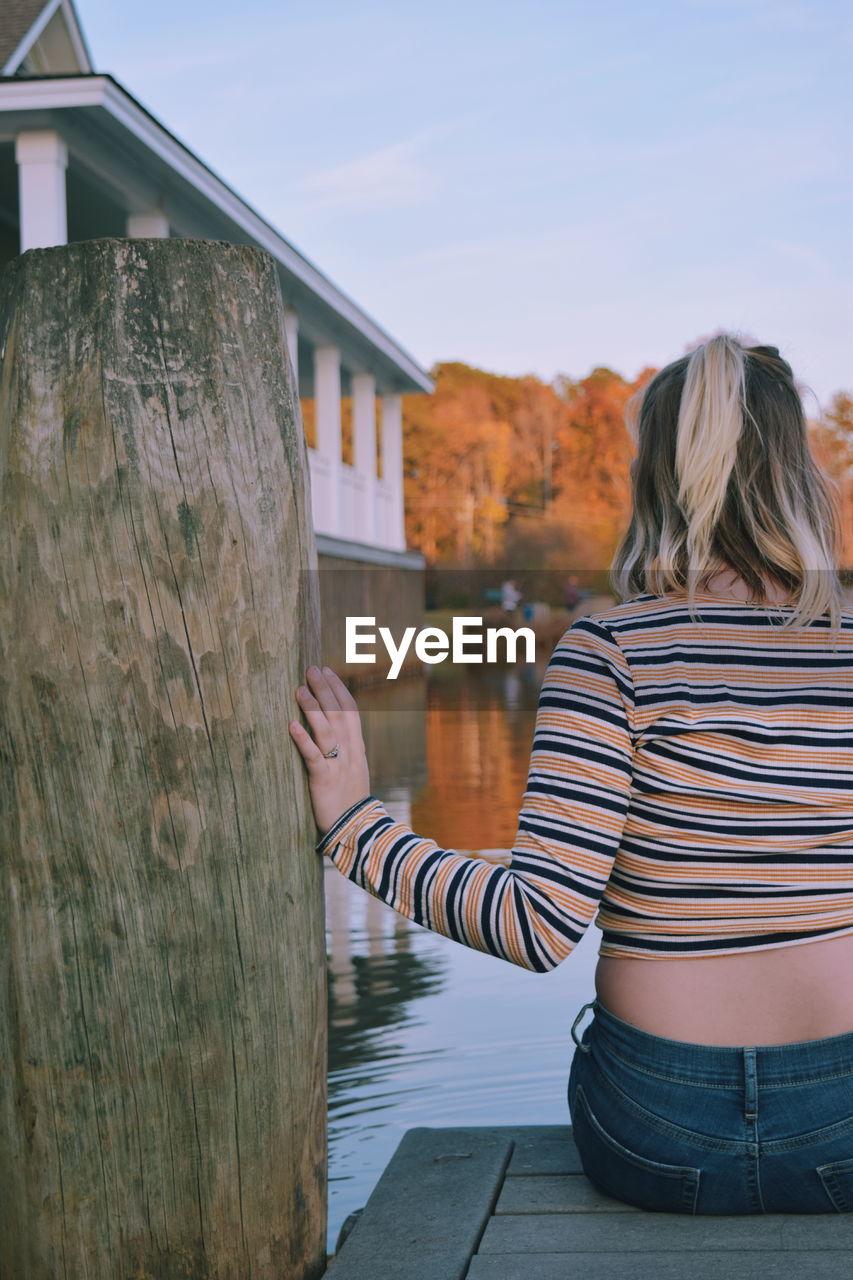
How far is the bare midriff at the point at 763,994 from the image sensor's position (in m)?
1.92

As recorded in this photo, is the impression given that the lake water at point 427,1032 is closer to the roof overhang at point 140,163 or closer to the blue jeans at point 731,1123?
the blue jeans at point 731,1123

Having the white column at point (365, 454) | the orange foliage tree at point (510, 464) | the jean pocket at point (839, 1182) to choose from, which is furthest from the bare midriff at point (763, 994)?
the orange foliage tree at point (510, 464)

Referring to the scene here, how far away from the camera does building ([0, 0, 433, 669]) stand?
1197cm

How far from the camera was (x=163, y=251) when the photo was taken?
6.77 ft

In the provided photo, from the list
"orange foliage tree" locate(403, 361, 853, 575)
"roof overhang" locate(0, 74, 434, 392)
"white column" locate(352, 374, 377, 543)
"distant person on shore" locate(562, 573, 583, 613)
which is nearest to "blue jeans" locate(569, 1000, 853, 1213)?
"roof overhang" locate(0, 74, 434, 392)

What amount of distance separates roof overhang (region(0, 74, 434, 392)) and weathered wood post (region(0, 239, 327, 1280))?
10605mm

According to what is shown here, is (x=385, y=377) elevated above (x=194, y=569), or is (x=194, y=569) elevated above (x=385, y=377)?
(x=385, y=377)

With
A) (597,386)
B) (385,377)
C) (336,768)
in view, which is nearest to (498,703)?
(385,377)

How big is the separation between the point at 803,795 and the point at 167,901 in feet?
2.89

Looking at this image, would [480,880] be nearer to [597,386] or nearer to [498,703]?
[498,703]

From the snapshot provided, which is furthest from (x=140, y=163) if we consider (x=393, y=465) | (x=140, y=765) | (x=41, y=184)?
(x=393, y=465)

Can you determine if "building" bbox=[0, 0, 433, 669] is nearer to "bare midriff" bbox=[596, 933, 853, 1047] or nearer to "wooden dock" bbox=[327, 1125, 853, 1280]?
"wooden dock" bbox=[327, 1125, 853, 1280]

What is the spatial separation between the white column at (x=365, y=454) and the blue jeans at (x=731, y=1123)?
19.9 metres

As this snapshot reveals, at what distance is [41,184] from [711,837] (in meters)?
11.5
